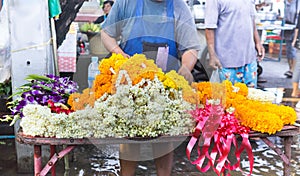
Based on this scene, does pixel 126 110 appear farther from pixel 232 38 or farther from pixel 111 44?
pixel 232 38

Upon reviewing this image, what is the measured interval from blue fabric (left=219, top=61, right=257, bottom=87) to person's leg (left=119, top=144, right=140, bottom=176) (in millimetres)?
1273

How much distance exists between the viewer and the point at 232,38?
3.82 metres

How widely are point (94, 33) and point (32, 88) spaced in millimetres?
3012

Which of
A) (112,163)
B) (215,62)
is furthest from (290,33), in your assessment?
(112,163)

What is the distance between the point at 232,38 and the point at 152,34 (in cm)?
125

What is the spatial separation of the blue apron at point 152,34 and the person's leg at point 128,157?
662 millimetres

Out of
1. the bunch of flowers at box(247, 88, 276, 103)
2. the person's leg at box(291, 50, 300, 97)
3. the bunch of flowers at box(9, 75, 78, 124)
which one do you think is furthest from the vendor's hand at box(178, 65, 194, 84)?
the person's leg at box(291, 50, 300, 97)

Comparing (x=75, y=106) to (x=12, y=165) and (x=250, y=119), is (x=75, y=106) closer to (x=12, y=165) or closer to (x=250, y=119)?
(x=250, y=119)

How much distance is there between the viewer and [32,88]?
2.79 m

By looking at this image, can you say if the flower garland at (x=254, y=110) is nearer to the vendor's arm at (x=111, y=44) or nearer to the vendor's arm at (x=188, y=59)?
the vendor's arm at (x=188, y=59)

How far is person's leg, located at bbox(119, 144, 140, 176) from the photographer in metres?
2.95

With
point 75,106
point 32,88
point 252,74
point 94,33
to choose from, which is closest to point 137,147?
point 75,106

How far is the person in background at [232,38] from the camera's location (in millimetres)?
3783

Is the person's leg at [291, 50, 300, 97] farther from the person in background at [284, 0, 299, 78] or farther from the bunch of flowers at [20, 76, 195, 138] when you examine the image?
the bunch of flowers at [20, 76, 195, 138]
